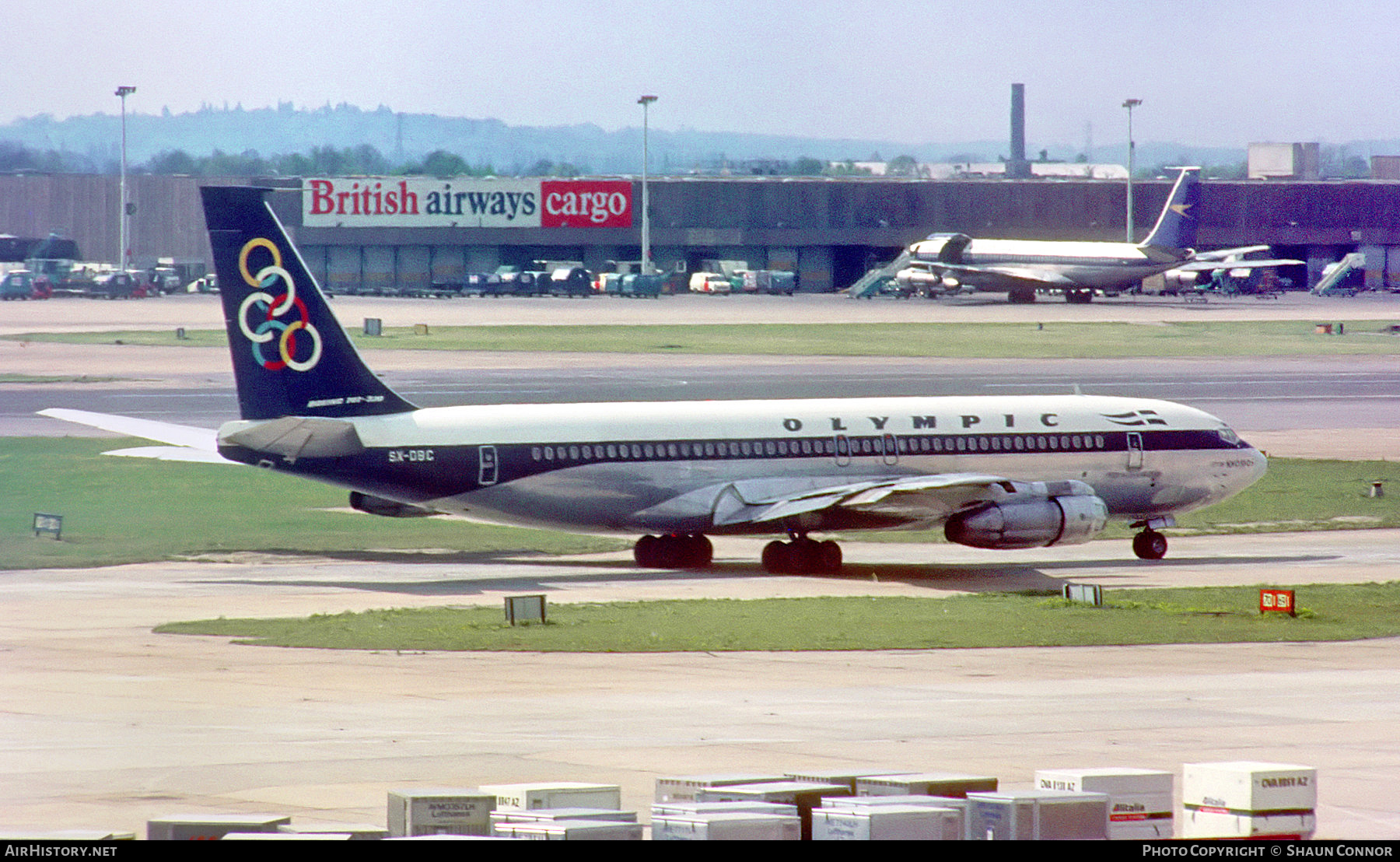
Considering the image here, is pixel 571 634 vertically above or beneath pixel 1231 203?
beneath

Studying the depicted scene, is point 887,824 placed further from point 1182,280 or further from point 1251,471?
point 1182,280

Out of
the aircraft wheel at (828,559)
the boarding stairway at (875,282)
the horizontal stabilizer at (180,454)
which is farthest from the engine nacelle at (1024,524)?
the boarding stairway at (875,282)

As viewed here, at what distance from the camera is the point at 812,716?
99.9ft

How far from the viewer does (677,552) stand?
5053 cm

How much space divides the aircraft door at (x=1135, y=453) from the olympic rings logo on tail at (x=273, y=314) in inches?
856

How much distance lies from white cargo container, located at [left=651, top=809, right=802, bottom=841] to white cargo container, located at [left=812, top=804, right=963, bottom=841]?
0.93ft

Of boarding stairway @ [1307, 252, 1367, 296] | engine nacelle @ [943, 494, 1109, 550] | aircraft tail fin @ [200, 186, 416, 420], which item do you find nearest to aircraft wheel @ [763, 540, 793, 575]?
engine nacelle @ [943, 494, 1109, 550]

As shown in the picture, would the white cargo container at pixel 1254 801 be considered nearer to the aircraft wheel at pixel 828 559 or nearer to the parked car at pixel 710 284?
the aircraft wheel at pixel 828 559

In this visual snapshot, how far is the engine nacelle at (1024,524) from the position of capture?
48.6 metres

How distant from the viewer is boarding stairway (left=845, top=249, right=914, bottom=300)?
18212 cm
